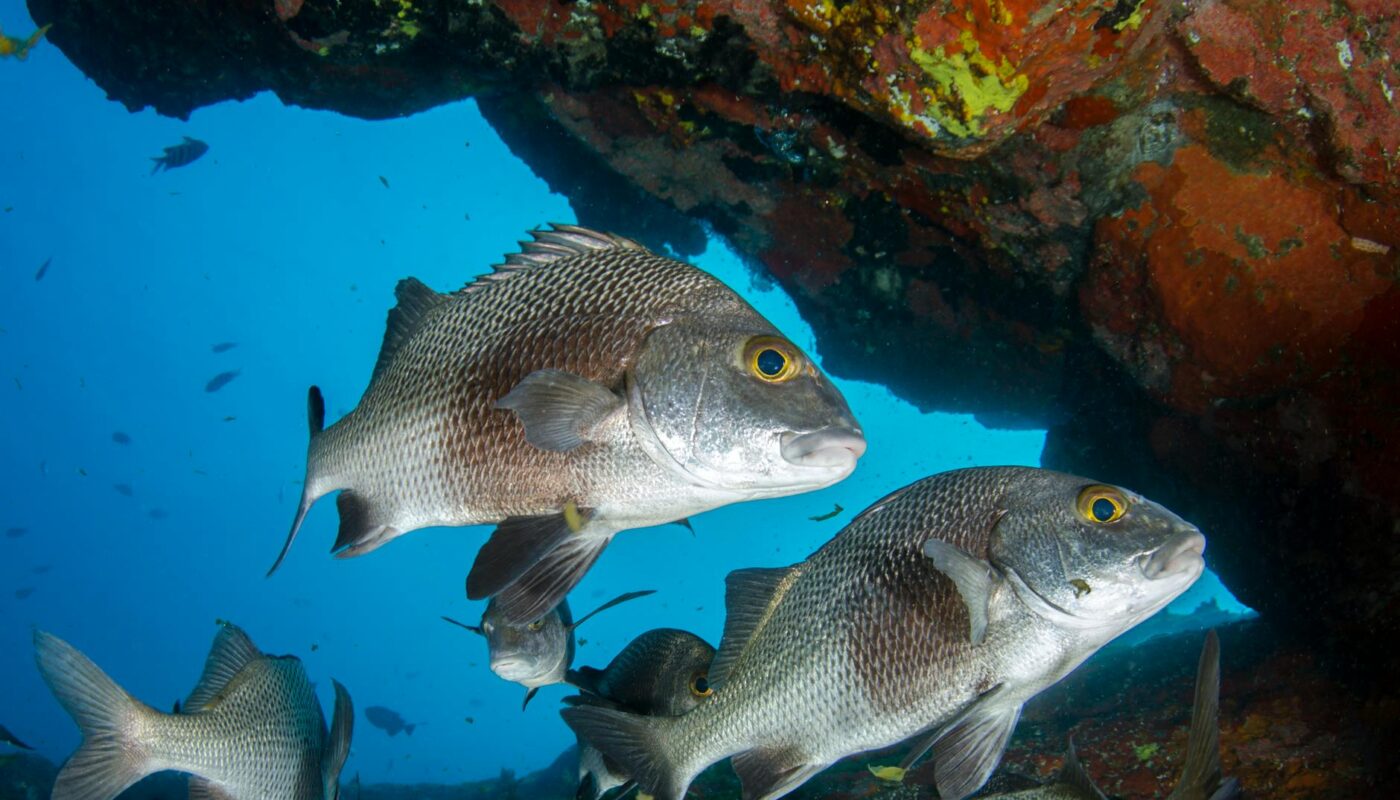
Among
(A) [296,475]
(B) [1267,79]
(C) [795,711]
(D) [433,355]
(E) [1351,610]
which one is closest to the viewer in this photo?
(D) [433,355]

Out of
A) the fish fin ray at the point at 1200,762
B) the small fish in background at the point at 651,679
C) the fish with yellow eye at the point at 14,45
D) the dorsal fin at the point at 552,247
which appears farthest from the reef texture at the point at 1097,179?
the small fish in background at the point at 651,679

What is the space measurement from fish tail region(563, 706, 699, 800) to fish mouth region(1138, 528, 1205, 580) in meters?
1.88

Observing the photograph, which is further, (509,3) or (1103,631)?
(509,3)

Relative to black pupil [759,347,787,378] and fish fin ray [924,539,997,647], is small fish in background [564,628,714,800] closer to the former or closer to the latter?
fish fin ray [924,539,997,647]

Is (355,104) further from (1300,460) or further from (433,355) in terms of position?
(1300,460)

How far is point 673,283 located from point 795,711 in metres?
1.71

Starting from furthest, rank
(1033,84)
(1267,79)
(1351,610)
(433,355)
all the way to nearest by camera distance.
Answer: (1351,610), (1267,79), (1033,84), (433,355)

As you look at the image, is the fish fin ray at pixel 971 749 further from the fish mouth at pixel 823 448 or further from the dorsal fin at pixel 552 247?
the dorsal fin at pixel 552 247

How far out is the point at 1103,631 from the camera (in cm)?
226

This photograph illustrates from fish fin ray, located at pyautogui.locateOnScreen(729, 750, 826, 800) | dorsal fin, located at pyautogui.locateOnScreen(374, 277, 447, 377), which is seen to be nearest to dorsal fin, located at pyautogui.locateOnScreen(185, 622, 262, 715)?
dorsal fin, located at pyautogui.locateOnScreen(374, 277, 447, 377)

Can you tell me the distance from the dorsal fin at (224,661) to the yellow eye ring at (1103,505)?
435 cm

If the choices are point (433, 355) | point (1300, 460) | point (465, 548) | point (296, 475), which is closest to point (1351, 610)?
point (1300, 460)

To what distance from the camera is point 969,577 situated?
222 centimetres

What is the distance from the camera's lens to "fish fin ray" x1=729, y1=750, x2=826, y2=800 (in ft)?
8.39
